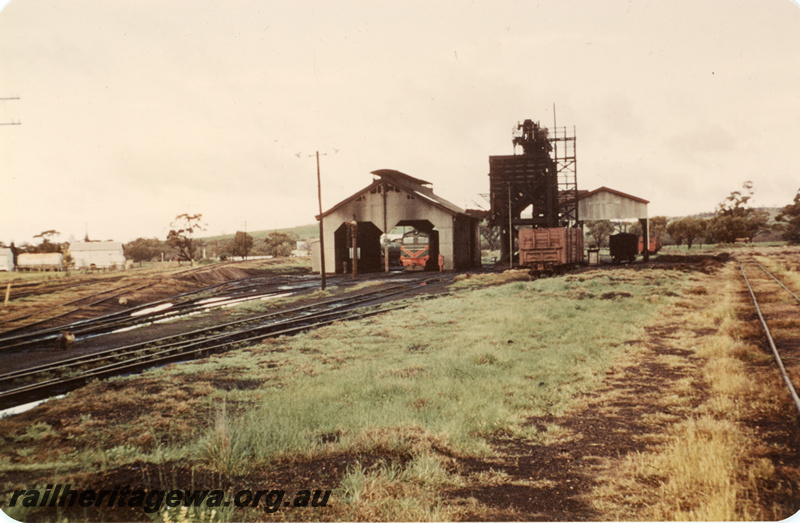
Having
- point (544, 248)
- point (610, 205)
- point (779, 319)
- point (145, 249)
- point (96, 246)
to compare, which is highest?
point (610, 205)

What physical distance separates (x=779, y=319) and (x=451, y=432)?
1387cm

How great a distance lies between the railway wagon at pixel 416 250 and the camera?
132 feet

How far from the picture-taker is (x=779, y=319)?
1456 centimetres

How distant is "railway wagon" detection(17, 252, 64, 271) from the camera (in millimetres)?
38500

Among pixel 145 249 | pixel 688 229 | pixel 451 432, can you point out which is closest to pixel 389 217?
pixel 451 432

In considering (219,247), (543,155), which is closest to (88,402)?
(543,155)

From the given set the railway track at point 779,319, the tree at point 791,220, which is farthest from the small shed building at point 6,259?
the tree at point 791,220

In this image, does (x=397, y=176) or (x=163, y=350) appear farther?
(x=397, y=176)

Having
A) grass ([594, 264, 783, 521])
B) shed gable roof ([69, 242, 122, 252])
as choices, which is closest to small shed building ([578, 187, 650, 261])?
grass ([594, 264, 783, 521])

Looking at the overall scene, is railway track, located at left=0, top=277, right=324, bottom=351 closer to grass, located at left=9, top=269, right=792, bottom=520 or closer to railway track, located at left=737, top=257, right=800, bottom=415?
grass, located at left=9, top=269, right=792, bottom=520

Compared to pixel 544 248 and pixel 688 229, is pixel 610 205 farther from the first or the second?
pixel 688 229

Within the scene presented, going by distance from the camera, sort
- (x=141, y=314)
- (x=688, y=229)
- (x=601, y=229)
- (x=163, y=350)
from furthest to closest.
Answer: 1. (x=601, y=229)
2. (x=688, y=229)
3. (x=141, y=314)
4. (x=163, y=350)

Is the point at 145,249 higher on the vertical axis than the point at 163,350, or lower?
higher

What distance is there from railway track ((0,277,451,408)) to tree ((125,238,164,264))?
155ft
